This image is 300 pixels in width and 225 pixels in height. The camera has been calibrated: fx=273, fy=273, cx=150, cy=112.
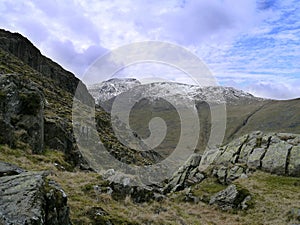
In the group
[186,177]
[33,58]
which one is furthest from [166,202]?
[33,58]

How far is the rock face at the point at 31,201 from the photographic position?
25.2 ft

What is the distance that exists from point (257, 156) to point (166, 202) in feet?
64.5

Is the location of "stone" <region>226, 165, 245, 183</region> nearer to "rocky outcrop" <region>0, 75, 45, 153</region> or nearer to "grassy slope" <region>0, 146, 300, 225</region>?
"grassy slope" <region>0, 146, 300, 225</region>

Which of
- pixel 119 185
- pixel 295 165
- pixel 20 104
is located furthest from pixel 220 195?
pixel 20 104

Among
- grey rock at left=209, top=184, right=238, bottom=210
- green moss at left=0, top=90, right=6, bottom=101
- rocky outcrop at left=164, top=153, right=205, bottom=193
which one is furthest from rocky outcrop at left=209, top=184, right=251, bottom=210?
green moss at left=0, top=90, right=6, bottom=101

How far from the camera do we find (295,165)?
32.5 meters

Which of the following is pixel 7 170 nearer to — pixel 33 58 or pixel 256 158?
pixel 256 158

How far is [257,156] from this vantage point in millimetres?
35938

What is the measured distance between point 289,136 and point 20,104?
111 feet

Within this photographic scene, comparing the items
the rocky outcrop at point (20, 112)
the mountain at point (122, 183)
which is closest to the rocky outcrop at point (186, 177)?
the mountain at point (122, 183)

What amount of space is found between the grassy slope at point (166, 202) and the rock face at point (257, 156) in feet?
4.86

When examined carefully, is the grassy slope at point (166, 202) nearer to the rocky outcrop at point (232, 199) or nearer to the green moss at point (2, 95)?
the rocky outcrop at point (232, 199)

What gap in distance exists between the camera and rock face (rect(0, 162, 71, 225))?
7.67 meters

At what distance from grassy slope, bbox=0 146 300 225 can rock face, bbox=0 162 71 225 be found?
2866 mm
